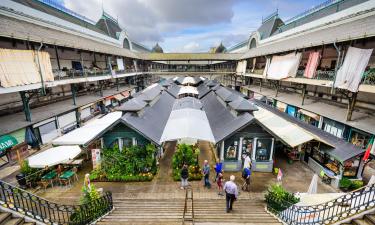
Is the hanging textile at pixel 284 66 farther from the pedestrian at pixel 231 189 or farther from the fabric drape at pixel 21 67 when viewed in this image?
the fabric drape at pixel 21 67

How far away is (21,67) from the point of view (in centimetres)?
1314

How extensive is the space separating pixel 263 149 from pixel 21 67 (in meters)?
18.3

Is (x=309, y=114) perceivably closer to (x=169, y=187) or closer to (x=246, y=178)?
(x=246, y=178)

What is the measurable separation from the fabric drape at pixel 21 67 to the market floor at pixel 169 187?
753cm

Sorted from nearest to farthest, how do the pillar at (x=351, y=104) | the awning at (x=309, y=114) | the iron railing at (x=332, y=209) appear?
the iron railing at (x=332, y=209)
the pillar at (x=351, y=104)
the awning at (x=309, y=114)

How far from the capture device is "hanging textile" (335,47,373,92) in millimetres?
12672

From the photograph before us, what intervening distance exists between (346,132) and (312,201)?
10.4 metres

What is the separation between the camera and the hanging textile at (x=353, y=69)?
1267 cm

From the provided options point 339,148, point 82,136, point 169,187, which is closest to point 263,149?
point 339,148

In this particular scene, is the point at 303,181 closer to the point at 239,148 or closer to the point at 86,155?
the point at 239,148

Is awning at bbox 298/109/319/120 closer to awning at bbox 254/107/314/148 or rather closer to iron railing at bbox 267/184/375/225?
awning at bbox 254/107/314/148

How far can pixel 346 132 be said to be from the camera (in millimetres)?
14711

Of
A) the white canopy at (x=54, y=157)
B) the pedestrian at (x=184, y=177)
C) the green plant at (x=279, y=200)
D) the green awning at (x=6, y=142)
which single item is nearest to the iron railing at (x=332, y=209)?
the green plant at (x=279, y=200)

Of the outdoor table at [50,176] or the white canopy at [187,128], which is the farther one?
the white canopy at [187,128]
